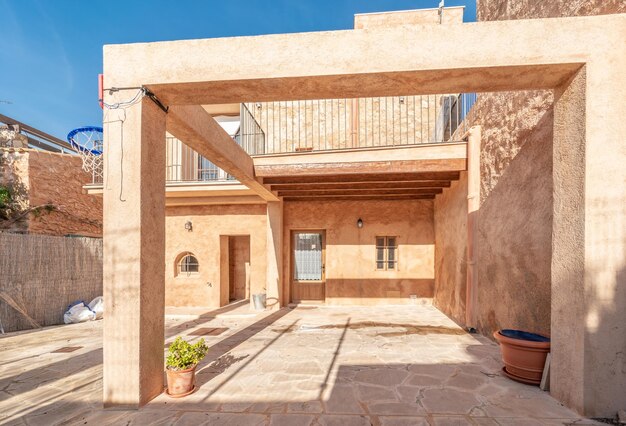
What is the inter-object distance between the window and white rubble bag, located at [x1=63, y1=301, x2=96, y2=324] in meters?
8.86

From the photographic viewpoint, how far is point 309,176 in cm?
765

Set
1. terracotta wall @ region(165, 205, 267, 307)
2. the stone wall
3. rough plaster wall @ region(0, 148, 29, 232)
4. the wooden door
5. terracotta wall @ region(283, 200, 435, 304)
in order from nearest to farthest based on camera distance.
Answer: the stone wall < terracotta wall @ region(283, 200, 435, 304) < terracotta wall @ region(165, 205, 267, 307) < the wooden door < rough plaster wall @ region(0, 148, 29, 232)

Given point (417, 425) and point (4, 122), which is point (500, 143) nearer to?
point (417, 425)

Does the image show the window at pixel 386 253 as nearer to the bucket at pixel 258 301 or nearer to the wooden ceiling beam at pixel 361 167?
the wooden ceiling beam at pixel 361 167

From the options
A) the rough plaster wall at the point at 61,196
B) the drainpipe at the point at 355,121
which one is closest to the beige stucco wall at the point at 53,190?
the rough plaster wall at the point at 61,196

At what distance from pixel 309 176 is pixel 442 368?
16.8ft

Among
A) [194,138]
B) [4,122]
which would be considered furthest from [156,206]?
[4,122]

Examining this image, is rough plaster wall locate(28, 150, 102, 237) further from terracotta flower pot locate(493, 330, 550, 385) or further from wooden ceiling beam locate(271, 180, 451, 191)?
terracotta flower pot locate(493, 330, 550, 385)

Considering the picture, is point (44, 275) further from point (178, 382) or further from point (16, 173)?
point (178, 382)

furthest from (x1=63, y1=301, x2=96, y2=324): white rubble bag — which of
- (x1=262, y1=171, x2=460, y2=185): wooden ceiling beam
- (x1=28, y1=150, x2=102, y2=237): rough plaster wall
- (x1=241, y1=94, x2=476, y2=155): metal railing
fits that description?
Answer: (x1=241, y1=94, x2=476, y2=155): metal railing

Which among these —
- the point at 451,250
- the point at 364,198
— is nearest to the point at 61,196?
the point at 364,198

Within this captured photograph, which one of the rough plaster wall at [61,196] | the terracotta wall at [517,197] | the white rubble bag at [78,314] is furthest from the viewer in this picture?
the rough plaster wall at [61,196]

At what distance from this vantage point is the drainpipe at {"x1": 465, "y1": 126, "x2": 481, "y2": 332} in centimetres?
637

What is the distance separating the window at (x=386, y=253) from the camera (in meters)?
9.99
